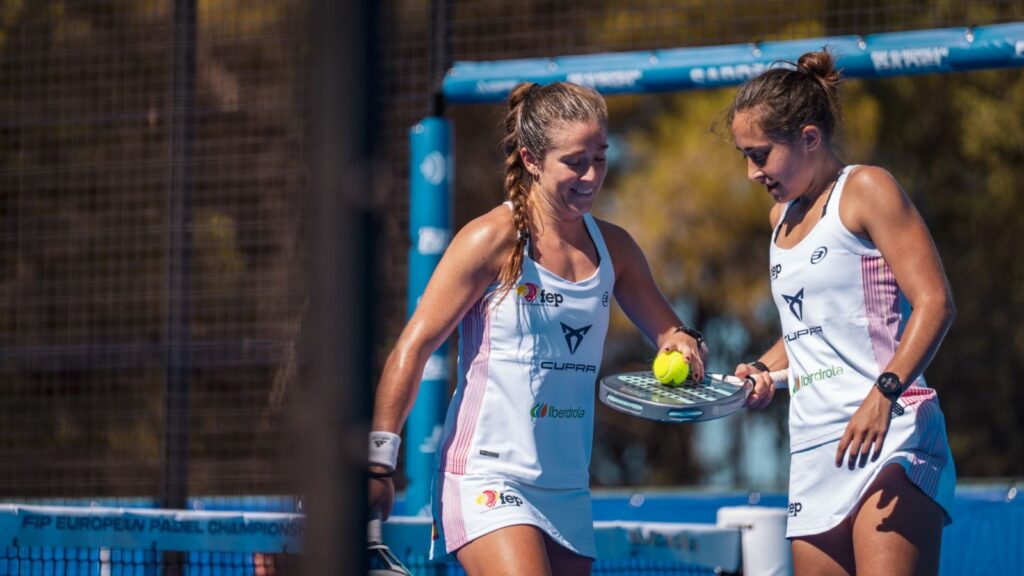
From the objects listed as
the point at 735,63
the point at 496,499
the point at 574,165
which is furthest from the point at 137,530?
the point at 735,63

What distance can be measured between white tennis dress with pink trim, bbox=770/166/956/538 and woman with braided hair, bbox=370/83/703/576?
→ 0.55m

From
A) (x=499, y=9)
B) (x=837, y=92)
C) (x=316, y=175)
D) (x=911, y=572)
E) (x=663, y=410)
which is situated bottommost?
(x=911, y=572)

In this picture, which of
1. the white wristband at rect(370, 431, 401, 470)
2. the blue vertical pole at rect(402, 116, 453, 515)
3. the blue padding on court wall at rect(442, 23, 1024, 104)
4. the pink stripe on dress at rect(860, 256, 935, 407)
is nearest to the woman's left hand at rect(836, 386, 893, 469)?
the pink stripe on dress at rect(860, 256, 935, 407)

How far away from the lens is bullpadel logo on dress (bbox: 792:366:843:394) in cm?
366

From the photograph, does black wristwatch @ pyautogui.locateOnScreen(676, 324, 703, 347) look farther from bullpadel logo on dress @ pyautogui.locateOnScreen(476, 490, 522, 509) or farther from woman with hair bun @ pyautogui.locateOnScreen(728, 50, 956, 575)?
bullpadel logo on dress @ pyautogui.locateOnScreen(476, 490, 522, 509)

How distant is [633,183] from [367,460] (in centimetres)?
1482

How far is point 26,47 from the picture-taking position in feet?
37.0

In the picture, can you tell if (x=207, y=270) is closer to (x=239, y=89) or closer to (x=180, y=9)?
(x=239, y=89)

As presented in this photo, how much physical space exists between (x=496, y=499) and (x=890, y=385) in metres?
1.01

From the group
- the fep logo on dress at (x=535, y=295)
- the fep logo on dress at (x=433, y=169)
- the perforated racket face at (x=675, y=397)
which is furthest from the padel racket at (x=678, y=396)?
the fep logo on dress at (x=433, y=169)

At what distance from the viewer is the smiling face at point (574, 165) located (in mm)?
3729

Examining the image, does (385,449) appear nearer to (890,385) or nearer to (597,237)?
(597,237)

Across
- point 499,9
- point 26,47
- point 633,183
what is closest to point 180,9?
point 26,47

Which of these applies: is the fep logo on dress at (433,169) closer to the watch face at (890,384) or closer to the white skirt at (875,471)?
the white skirt at (875,471)
